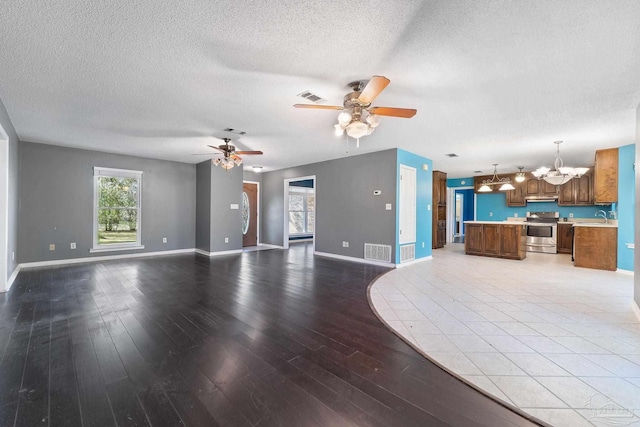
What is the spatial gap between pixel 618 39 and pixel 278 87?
2.81 m

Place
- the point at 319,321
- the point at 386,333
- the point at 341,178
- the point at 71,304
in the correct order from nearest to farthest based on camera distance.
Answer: the point at 386,333
the point at 319,321
the point at 71,304
the point at 341,178

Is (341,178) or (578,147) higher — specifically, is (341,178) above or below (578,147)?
below

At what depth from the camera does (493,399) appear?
1.63 m

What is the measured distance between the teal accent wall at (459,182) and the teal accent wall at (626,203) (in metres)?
4.86

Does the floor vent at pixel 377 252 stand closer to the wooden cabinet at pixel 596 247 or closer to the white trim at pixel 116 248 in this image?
the wooden cabinet at pixel 596 247

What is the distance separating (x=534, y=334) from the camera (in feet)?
8.32

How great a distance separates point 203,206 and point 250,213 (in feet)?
6.12

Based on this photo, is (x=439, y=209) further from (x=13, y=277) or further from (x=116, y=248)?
(x=13, y=277)

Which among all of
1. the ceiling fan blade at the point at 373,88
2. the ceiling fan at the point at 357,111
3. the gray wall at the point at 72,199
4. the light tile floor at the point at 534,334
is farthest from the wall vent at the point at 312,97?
the gray wall at the point at 72,199

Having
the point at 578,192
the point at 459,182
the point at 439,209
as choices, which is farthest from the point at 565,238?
the point at 459,182

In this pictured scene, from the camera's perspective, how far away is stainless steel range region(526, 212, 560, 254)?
303 inches

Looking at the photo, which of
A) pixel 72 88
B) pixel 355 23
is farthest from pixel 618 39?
pixel 72 88

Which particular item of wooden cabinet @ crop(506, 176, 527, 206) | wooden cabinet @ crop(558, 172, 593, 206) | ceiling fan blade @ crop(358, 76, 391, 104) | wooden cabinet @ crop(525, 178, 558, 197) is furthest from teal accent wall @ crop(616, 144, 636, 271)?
ceiling fan blade @ crop(358, 76, 391, 104)

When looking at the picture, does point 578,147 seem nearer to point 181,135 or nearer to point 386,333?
point 386,333
